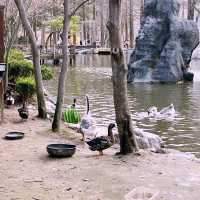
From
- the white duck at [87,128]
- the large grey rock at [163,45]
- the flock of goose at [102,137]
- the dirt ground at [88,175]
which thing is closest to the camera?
the dirt ground at [88,175]

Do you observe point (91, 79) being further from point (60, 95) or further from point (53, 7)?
point (60, 95)

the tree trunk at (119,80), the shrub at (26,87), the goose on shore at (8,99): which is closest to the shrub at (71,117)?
the shrub at (26,87)

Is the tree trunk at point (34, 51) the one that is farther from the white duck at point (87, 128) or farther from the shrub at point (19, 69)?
the shrub at point (19, 69)

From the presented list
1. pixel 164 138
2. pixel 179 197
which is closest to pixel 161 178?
pixel 179 197

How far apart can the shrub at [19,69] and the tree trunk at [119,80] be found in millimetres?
7838

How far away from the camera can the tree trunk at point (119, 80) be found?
312 inches

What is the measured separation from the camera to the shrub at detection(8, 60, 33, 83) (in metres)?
15.6

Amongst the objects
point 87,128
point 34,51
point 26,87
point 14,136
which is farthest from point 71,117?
point 14,136

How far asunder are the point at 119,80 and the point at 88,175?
1.73 m

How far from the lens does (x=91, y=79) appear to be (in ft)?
92.5

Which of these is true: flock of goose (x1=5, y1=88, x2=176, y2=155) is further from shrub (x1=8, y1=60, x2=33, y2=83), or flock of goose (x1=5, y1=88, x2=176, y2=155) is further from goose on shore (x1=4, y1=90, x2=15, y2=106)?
shrub (x1=8, y1=60, x2=33, y2=83)

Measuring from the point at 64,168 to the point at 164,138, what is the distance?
540 cm

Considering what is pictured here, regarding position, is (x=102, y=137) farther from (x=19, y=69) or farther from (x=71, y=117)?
(x=19, y=69)

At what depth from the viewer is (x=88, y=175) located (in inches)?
284
